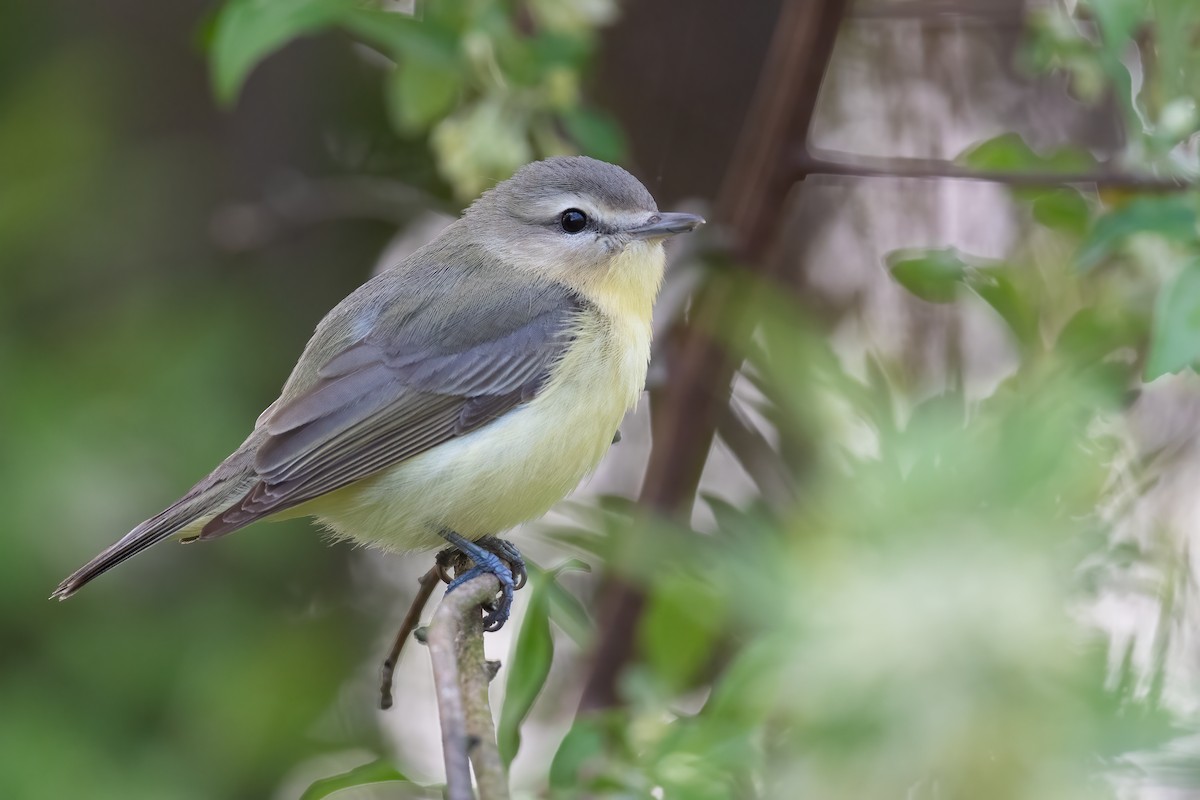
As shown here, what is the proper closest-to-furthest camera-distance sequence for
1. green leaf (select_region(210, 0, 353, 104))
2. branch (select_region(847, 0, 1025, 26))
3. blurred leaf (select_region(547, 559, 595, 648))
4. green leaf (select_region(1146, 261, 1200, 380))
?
1. green leaf (select_region(1146, 261, 1200, 380))
2. green leaf (select_region(210, 0, 353, 104))
3. blurred leaf (select_region(547, 559, 595, 648))
4. branch (select_region(847, 0, 1025, 26))

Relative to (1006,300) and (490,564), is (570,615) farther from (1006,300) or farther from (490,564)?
(1006,300)

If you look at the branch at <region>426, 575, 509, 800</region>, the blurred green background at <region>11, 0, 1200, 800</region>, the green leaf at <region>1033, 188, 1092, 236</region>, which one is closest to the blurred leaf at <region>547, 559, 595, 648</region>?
the blurred green background at <region>11, 0, 1200, 800</region>

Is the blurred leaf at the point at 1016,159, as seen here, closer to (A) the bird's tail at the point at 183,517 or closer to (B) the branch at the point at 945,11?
(B) the branch at the point at 945,11

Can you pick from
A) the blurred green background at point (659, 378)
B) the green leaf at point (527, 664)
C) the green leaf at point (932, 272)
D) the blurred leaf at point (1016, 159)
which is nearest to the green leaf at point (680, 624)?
the blurred green background at point (659, 378)

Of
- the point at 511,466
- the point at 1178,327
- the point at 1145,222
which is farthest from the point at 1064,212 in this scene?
the point at 511,466

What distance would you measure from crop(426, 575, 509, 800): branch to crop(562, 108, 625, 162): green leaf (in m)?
1.18

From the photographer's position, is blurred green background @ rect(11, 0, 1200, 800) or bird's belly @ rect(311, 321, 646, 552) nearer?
blurred green background @ rect(11, 0, 1200, 800)

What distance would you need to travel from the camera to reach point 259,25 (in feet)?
8.82

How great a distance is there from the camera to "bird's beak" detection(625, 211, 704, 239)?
10.6 ft

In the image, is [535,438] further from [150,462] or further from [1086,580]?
[150,462]

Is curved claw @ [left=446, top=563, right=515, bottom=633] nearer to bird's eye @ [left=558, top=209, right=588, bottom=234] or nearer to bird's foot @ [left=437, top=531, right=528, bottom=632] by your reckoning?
bird's foot @ [left=437, top=531, right=528, bottom=632]

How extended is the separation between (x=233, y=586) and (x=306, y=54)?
2.20 meters

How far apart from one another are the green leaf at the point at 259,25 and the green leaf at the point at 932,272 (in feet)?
4.25

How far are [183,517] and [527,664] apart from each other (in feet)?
3.07
